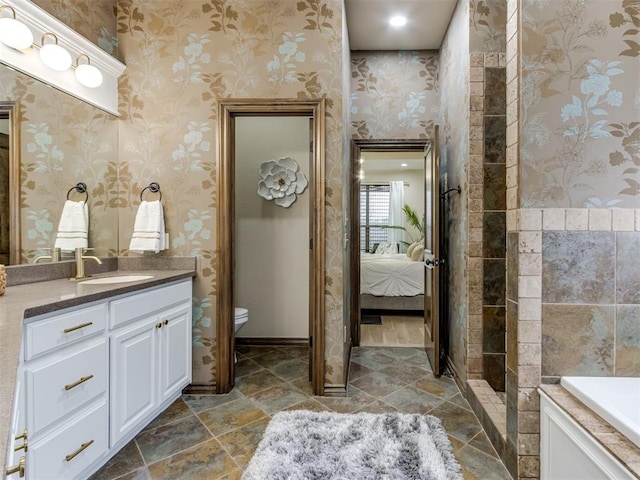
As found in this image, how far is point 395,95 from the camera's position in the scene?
11.1 feet

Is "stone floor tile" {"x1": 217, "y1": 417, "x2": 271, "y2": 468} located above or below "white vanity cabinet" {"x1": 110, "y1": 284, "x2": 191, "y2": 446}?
below

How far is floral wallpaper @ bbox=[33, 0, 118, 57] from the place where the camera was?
198 centimetres

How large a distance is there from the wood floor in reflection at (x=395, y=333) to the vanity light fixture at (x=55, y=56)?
3.25m

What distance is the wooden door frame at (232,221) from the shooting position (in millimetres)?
2357

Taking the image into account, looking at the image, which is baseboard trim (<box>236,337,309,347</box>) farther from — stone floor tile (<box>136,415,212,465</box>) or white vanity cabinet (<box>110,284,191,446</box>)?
stone floor tile (<box>136,415,212,465</box>)

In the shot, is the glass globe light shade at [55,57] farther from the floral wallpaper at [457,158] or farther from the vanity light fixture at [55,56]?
the floral wallpaper at [457,158]

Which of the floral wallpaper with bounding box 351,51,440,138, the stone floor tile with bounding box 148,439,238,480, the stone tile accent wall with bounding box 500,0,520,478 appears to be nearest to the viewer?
the stone tile accent wall with bounding box 500,0,520,478

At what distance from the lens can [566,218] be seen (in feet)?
4.88

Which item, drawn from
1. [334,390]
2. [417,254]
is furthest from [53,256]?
[417,254]

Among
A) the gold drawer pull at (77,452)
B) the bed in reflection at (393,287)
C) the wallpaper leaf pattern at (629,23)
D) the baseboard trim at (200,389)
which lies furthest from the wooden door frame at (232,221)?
the bed in reflection at (393,287)

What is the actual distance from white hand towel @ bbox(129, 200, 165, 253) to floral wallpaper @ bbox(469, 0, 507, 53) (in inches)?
98.9

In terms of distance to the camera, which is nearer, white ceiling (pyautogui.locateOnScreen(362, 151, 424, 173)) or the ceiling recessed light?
the ceiling recessed light

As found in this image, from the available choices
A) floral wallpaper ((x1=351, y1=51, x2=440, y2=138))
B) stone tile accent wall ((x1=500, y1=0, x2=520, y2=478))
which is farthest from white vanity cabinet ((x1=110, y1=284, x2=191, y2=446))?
floral wallpaper ((x1=351, y1=51, x2=440, y2=138))

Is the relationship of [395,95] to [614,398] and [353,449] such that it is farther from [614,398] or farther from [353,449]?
[353,449]
